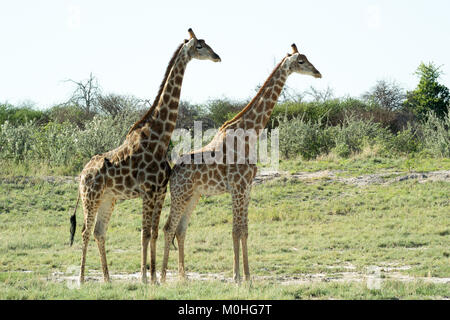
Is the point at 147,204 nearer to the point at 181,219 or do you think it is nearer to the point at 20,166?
the point at 181,219

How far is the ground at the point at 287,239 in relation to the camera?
7.27 m

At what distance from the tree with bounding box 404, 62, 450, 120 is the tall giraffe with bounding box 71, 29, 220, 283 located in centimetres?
2251

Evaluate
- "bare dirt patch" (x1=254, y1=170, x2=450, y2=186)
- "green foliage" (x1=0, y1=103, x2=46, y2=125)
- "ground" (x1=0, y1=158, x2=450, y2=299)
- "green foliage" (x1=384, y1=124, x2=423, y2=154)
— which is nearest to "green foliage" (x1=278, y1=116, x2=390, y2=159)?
"green foliage" (x1=384, y1=124, x2=423, y2=154)

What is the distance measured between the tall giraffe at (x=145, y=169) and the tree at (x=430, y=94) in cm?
2251

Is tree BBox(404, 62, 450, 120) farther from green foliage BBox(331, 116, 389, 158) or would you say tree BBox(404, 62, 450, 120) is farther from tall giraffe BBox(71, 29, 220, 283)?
tall giraffe BBox(71, 29, 220, 283)

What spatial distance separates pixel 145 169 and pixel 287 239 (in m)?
5.01

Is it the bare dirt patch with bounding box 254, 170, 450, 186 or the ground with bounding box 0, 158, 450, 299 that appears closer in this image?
the ground with bounding box 0, 158, 450, 299

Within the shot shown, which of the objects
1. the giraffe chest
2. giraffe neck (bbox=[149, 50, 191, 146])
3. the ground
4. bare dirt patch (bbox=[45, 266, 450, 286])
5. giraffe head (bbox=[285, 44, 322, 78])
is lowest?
bare dirt patch (bbox=[45, 266, 450, 286])

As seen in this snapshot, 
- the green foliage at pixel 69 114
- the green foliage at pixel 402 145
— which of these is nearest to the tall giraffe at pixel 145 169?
the green foliage at pixel 402 145

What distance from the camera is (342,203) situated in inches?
564

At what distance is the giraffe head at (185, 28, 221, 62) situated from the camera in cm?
794

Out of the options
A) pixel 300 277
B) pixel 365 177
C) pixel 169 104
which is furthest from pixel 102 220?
pixel 365 177

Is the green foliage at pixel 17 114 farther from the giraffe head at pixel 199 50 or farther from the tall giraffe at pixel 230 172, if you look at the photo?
the giraffe head at pixel 199 50
